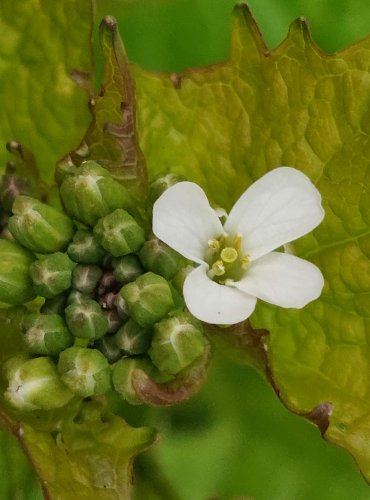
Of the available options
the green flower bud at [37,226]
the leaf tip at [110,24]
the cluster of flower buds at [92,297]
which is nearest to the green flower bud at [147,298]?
the cluster of flower buds at [92,297]

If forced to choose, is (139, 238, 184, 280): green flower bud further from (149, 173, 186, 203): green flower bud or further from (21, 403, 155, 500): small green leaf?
(21, 403, 155, 500): small green leaf

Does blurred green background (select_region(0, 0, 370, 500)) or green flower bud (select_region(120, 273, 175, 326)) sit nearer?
green flower bud (select_region(120, 273, 175, 326))

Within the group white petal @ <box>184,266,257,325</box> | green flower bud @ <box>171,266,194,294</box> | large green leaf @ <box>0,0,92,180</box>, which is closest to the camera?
white petal @ <box>184,266,257,325</box>

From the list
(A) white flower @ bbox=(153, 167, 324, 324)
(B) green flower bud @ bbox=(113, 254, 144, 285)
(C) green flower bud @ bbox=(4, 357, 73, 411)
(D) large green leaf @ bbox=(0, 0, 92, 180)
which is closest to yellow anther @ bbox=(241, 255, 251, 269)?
(A) white flower @ bbox=(153, 167, 324, 324)

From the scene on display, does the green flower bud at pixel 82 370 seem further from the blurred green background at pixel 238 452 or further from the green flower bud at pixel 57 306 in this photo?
the blurred green background at pixel 238 452

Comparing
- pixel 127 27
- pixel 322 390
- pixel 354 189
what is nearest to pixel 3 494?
pixel 322 390

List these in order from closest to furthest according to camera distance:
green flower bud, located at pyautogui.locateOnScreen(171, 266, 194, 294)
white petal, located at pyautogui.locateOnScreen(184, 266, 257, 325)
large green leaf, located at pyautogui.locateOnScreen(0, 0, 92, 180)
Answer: white petal, located at pyautogui.locateOnScreen(184, 266, 257, 325)
green flower bud, located at pyautogui.locateOnScreen(171, 266, 194, 294)
large green leaf, located at pyautogui.locateOnScreen(0, 0, 92, 180)

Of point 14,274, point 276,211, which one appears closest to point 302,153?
point 276,211
